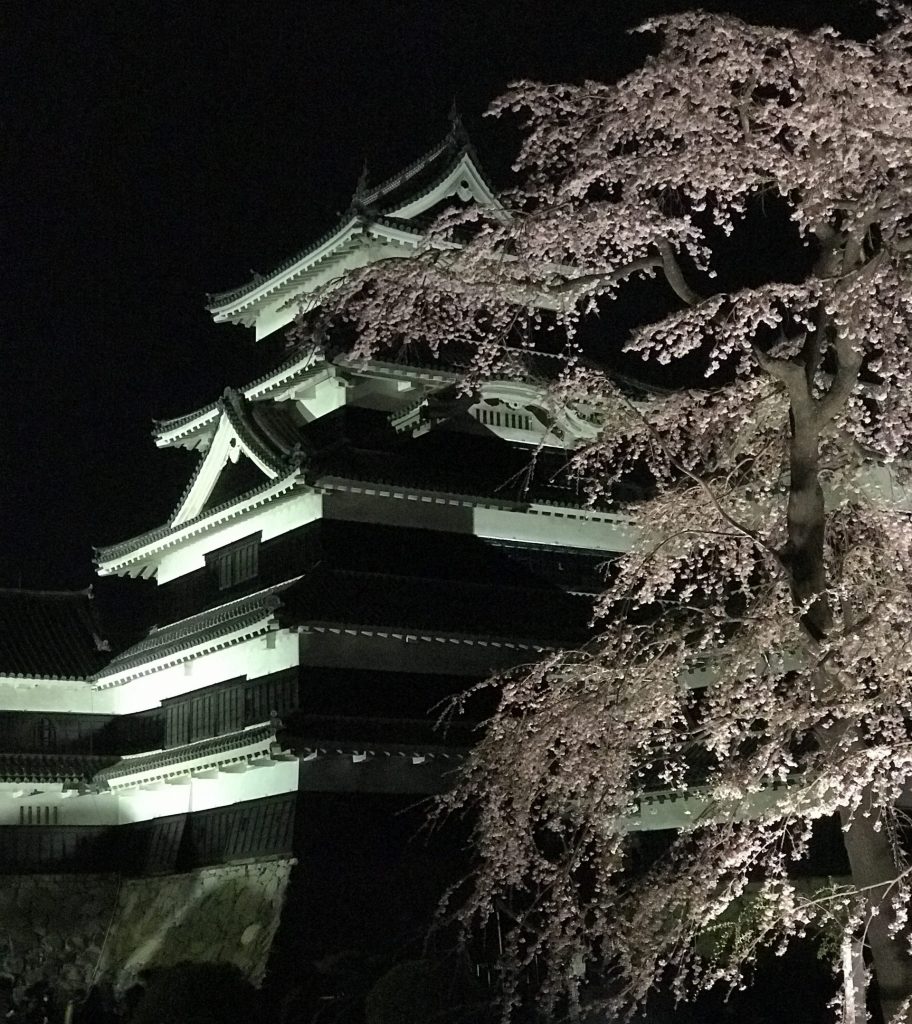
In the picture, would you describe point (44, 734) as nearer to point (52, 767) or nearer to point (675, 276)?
point (52, 767)

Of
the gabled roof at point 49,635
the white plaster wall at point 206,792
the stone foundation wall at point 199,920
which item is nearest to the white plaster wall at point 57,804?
the white plaster wall at point 206,792

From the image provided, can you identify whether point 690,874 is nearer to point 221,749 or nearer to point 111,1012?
point 221,749

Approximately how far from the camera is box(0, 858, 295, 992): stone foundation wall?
17.4 meters

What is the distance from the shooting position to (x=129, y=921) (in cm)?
2059

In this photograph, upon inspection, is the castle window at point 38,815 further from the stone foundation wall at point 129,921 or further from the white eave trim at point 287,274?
the white eave trim at point 287,274

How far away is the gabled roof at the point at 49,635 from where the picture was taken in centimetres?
2245

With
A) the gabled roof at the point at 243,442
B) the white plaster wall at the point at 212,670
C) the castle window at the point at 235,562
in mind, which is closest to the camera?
the white plaster wall at the point at 212,670

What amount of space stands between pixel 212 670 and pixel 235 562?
175cm

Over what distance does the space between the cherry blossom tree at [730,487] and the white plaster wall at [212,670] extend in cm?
945

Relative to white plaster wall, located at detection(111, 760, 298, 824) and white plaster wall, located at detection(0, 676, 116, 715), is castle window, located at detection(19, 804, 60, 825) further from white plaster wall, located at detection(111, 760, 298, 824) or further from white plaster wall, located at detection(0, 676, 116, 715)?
white plaster wall, located at detection(0, 676, 116, 715)

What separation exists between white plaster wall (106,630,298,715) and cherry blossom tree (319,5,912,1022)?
9446 mm

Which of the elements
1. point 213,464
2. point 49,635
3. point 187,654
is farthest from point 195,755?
point 49,635

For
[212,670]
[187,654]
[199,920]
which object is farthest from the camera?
[212,670]

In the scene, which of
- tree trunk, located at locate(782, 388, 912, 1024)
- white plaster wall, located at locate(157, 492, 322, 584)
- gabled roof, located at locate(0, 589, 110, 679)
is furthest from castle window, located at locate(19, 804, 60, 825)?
tree trunk, located at locate(782, 388, 912, 1024)
